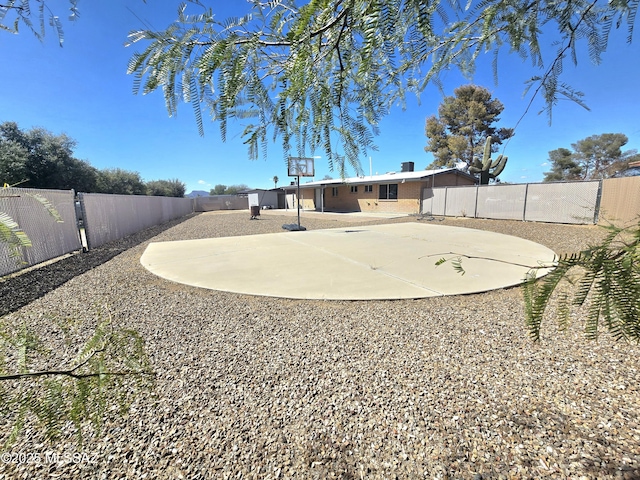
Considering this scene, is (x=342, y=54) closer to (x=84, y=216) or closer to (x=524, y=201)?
(x=84, y=216)

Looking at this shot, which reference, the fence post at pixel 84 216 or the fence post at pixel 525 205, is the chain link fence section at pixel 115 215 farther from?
the fence post at pixel 525 205

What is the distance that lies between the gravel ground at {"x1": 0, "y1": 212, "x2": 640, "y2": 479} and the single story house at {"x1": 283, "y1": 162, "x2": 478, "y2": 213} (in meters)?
14.3

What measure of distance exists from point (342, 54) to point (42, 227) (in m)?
8.69

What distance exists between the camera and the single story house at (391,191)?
2052cm

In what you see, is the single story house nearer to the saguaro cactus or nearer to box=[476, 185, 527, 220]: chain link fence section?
the saguaro cactus

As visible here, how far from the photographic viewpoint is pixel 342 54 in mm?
1779

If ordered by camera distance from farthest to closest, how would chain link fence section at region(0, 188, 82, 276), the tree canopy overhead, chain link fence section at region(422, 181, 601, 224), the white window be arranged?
1. the white window
2. chain link fence section at region(422, 181, 601, 224)
3. chain link fence section at region(0, 188, 82, 276)
4. the tree canopy overhead

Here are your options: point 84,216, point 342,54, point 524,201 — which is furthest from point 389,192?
point 342,54

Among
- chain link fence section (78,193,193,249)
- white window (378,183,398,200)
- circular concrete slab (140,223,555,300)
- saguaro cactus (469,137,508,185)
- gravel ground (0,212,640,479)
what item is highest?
saguaro cactus (469,137,508,185)

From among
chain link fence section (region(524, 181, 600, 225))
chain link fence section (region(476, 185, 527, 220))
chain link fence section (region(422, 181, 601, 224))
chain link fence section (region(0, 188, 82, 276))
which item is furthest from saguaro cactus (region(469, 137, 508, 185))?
chain link fence section (region(0, 188, 82, 276))

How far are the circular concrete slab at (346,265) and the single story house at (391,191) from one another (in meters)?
9.09

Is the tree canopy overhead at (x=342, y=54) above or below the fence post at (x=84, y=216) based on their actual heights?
above

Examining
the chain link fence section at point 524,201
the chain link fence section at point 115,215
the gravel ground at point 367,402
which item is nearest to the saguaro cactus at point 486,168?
the chain link fence section at point 524,201

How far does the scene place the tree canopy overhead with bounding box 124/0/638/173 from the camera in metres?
1.42
